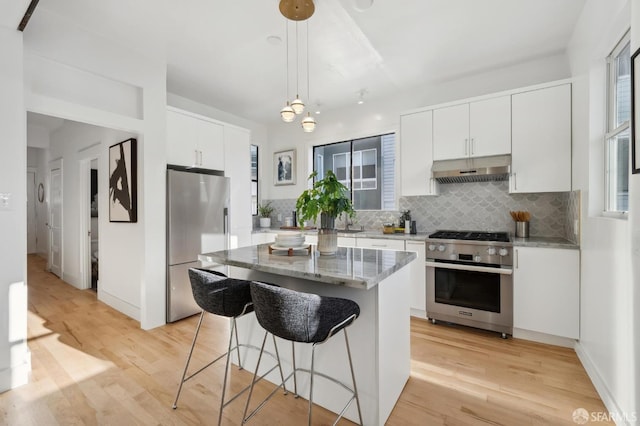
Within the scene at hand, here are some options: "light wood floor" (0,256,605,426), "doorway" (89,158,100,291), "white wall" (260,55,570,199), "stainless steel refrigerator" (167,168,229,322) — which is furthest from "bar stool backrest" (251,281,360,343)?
"doorway" (89,158,100,291)

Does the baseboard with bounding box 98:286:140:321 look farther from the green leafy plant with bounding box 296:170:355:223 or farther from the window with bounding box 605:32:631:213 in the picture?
the window with bounding box 605:32:631:213

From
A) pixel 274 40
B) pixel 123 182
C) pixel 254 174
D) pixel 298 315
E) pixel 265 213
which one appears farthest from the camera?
pixel 254 174

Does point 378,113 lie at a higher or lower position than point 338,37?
lower

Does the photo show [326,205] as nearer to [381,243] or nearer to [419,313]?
[381,243]

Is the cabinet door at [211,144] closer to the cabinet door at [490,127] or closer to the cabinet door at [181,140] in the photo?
the cabinet door at [181,140]

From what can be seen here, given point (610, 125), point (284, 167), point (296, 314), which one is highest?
point (284, 167)

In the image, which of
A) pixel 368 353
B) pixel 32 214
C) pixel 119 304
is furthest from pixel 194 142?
pixel 32 214

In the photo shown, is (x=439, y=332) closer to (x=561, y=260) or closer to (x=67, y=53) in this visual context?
(x=561, y=260)

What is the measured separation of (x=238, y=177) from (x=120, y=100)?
1612 millimetres

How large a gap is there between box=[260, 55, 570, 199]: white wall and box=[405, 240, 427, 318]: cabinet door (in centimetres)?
176

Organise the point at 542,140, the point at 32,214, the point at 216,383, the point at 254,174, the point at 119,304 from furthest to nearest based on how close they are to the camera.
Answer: the point at 32,214
the point at 254,174
the point at 119,304
the point at 542,140
the point at 216,383

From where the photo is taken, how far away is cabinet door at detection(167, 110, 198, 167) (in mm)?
3301

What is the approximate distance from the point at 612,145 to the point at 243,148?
3.88m

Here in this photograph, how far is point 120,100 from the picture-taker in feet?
9.64
